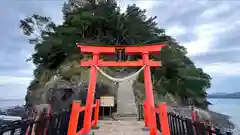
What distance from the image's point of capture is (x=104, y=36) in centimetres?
1694

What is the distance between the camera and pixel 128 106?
11602mm

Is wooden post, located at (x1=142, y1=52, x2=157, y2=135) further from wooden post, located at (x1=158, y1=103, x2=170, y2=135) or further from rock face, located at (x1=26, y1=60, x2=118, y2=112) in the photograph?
rock face, located at (x1=26, y1=60, x2=118, y2=112)

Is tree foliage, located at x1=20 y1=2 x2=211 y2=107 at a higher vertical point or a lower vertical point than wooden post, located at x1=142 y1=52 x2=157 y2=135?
higher

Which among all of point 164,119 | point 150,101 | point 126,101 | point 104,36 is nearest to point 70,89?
point 126,101

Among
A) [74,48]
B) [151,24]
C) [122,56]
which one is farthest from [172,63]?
[122,56]

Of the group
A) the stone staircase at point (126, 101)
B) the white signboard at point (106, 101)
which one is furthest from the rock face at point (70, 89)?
→ the white signboard at point (106, 101)

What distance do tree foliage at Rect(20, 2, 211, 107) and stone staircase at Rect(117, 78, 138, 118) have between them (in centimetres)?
323

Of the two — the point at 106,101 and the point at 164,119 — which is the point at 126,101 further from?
the point at 164,119

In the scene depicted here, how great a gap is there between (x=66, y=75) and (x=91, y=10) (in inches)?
270

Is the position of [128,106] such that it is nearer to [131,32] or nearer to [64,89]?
[64,89]

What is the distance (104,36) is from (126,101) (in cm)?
717

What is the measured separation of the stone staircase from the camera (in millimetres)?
10945

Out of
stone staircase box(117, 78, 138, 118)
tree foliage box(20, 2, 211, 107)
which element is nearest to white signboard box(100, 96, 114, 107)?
stone staircase box(117, 78, 138, 118)

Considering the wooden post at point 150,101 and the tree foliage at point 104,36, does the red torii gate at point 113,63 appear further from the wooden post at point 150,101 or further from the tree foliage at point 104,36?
the tree foliage at point 104,36
